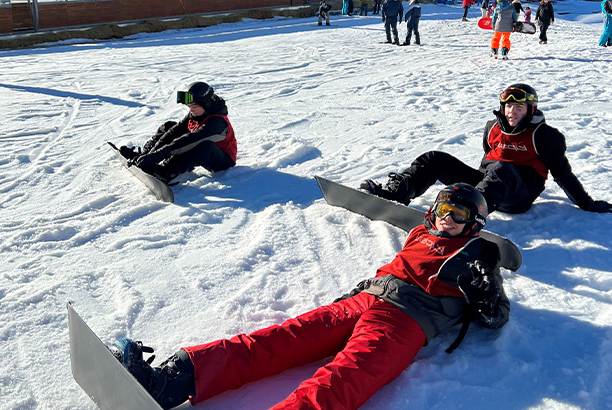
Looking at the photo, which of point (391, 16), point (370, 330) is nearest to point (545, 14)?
point (391, 16)

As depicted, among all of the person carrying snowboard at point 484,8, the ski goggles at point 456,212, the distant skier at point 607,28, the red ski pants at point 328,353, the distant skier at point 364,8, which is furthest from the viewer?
the distant skier at point 364,8

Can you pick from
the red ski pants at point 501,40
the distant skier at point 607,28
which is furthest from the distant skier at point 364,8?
the red ski pants at point 501,40

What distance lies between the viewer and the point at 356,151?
5.84m

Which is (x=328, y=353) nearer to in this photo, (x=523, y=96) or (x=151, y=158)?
(x=523, y=96)

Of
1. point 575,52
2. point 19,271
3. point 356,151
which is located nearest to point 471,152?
point 356,151

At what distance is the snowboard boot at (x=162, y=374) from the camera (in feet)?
6.91

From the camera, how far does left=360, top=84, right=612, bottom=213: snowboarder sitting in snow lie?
12.4 feet

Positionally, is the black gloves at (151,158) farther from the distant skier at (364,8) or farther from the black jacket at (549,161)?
the distant skier at (364,8)

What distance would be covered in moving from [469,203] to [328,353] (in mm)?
1093

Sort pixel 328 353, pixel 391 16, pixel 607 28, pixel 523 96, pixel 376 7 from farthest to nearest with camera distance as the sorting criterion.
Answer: pixel 376 7 → pixel 391 16 → pixel 607 28 → pixel 523 96 → pixel 328 353

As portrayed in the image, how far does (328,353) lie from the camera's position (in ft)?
8.09

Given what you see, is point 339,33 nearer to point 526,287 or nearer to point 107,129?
point 107,129

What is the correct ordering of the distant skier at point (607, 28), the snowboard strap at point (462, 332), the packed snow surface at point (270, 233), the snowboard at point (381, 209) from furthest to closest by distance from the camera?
the distant skier at point (607, 28)
the snowboard at point (381, 209)
the snowboard strap at point (462, 332)
the packed snow surface at point (270, 233)

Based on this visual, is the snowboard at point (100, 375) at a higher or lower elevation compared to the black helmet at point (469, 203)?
lower
